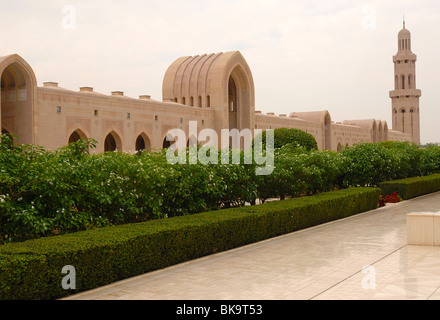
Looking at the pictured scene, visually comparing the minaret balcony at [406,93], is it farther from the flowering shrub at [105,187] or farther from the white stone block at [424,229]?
the white stone block at [424,229]

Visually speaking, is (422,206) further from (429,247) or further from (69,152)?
(69,152)

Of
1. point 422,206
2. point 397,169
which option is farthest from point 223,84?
point 422,206

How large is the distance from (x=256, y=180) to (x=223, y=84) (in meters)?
28.7

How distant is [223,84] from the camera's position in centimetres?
3944

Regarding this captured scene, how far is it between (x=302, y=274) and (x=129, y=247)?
230 centimetres

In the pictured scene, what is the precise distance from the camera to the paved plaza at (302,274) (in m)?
5.34

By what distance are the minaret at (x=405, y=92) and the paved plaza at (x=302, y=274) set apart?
3094 inches

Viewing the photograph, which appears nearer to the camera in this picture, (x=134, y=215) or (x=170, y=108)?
(x=134, y=215)
